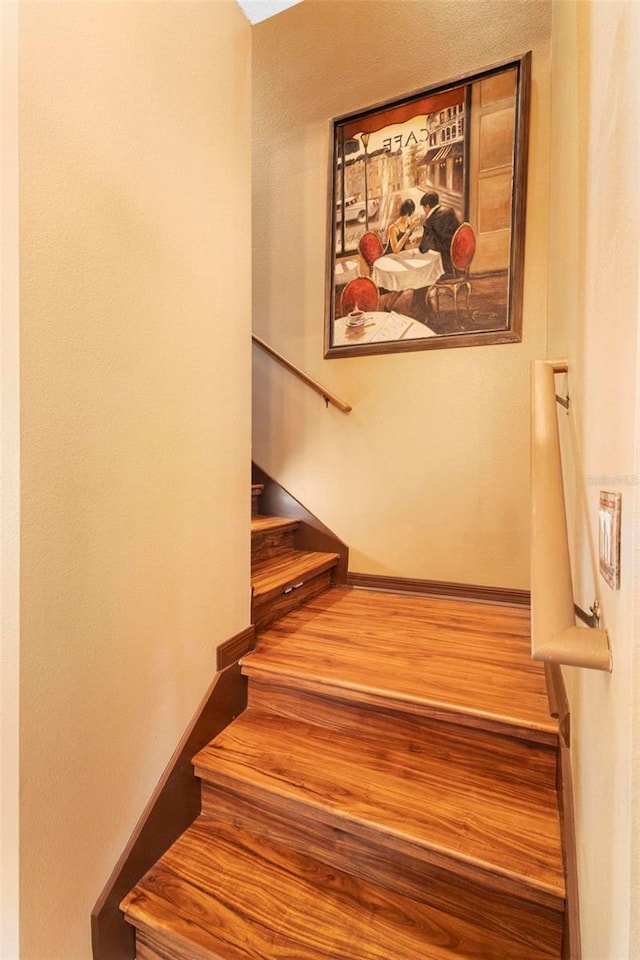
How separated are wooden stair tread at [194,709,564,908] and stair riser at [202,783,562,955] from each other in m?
0.04

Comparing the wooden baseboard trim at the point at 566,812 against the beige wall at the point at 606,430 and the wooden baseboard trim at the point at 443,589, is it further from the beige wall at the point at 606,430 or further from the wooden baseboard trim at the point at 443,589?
the wooden baseboard trim at the point at 443,589

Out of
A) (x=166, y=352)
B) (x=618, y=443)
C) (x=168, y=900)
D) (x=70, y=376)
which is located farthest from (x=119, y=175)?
(x=168, y=900)

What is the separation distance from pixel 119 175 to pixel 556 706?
1.85 m

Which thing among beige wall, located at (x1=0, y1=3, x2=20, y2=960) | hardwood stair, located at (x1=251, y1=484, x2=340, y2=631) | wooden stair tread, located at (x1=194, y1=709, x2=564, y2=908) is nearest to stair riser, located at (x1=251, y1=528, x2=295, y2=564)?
hardwood stair, located at (x1=251, y1=484, x2=340, y2=631)

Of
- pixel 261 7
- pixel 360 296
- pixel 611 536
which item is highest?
pixel 261 7

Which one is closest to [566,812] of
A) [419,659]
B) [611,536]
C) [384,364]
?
[419,659]

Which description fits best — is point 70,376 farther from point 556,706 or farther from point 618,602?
point 556,706

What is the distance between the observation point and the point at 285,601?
6.60ft

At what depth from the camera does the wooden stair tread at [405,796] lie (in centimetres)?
98

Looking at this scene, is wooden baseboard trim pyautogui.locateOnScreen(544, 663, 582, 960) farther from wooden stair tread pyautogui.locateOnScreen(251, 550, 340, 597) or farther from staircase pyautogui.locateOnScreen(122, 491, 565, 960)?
wooden stair tread pyautogui.locateOnScreen(251, 550, 340, 597)

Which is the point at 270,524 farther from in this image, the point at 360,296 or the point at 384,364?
the point at 360,296

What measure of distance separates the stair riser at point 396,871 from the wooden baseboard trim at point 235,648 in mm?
352

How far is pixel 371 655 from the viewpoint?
163 cm

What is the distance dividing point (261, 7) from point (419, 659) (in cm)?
239
